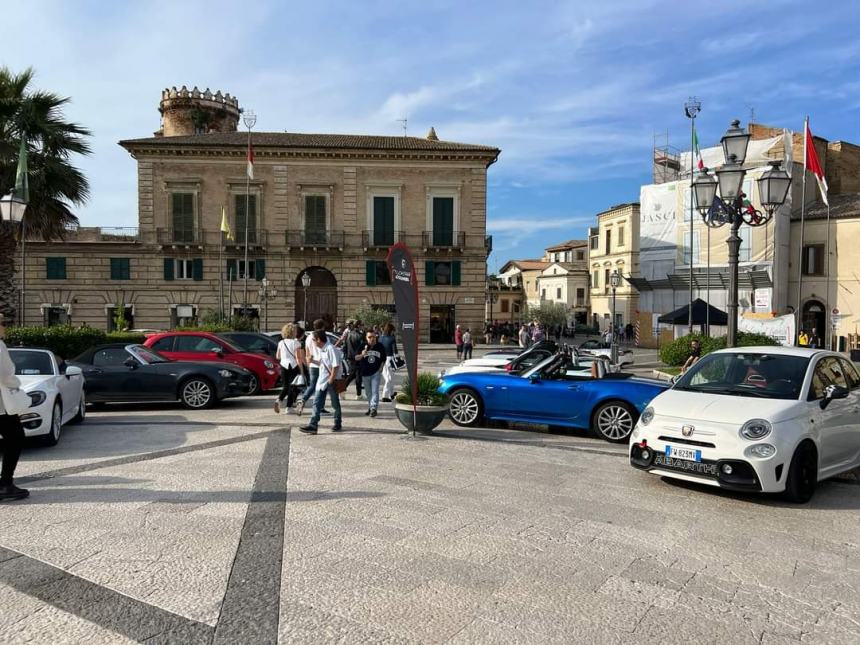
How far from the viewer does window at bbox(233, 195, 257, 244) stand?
39.3m

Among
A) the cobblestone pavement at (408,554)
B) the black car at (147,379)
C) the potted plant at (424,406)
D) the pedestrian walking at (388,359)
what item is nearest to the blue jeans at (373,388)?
the pedestrian walking at (388,359)

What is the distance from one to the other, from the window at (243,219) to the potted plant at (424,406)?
32009mm

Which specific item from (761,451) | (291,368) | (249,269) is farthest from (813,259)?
(761,451)

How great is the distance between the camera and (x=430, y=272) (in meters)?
40.1

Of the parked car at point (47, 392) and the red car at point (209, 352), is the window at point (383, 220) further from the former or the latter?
the parked car at point (47, 392)

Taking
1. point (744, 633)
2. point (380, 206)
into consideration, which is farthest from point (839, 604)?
point (380, 206)

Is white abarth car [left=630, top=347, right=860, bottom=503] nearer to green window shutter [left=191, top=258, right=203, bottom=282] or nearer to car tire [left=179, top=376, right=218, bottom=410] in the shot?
car tire [left=179, top=376, right=218, bottom=410]

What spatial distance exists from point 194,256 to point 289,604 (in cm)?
3820

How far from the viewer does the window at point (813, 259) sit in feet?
125

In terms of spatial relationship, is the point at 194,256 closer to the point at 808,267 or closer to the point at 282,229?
the point at 282,229

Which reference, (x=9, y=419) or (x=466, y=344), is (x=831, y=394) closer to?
(x=9, y=419)

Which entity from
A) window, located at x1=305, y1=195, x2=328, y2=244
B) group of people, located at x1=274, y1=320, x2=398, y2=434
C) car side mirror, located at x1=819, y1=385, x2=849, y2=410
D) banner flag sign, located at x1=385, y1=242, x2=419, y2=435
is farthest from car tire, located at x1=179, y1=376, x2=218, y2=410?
window, located at x1=305, y1=195, x2=328, y2=244

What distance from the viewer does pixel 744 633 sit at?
3631mm

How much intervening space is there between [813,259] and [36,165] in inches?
1538
